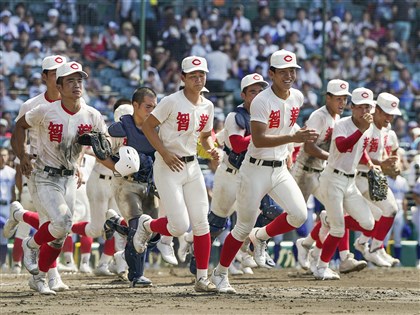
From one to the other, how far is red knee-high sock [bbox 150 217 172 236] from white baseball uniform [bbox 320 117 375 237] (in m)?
2.84

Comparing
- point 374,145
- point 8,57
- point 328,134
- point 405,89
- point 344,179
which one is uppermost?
point 8,57

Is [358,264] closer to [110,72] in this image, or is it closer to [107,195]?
[107,195]

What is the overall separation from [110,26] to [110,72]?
140cm

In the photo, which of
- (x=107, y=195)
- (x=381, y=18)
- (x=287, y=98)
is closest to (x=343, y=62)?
(x=381, y=18)

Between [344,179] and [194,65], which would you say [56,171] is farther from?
[344,179]

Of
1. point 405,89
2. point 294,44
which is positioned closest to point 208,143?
point 294,44

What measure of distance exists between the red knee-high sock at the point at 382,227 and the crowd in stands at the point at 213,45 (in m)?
4.29

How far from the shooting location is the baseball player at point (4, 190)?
58.6ft

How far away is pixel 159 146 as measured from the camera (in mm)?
11695

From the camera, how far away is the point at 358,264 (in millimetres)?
14789

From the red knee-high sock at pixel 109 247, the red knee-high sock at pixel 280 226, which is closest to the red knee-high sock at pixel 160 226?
the red knee-high sock at pixel 280 226

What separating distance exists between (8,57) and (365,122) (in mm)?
9245

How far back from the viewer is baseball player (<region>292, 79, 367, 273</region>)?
14.5 meters

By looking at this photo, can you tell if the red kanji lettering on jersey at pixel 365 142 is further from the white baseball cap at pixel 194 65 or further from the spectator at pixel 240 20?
the spectator at pixel 240 20
